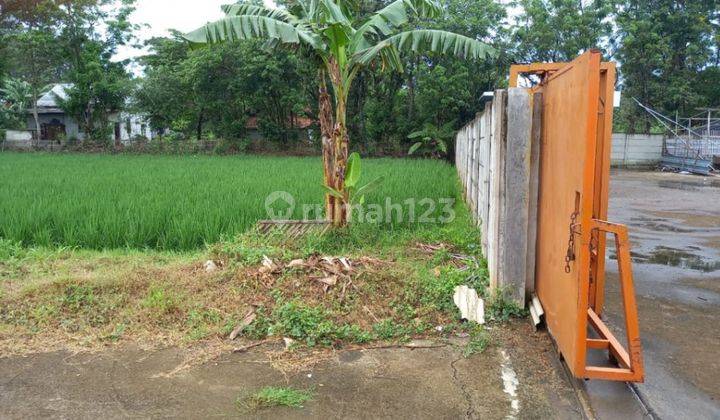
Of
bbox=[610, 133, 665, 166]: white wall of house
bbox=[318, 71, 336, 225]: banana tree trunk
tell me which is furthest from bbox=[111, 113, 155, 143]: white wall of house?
bbox=[318, 71, 336, 225]: banana tree trunk

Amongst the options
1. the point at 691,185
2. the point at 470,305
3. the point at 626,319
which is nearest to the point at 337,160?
the point at 470,305

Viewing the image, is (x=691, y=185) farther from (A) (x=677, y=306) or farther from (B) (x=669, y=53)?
(B) (x=669, y=53)

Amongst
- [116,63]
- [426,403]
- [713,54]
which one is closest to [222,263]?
[426,403]

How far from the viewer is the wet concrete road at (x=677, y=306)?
9.68ft

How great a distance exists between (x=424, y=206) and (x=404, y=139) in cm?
1928

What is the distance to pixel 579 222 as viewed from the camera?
2822 millimetres

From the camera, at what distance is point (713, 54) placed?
28.9 meters

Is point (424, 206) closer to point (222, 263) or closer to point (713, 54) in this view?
point (222, 263)

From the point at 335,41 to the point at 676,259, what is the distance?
4602mm

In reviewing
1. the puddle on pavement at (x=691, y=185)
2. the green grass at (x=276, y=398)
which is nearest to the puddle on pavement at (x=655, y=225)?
the green grass at (x=276, y=398)

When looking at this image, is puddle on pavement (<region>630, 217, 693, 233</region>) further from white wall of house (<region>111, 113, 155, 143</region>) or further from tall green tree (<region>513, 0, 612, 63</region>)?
white wall of house (<region>111, 113, 155, 143</region>)

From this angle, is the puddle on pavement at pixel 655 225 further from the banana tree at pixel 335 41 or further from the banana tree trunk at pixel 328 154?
the banana tree trunk at pixel 328 154

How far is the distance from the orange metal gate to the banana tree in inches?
114

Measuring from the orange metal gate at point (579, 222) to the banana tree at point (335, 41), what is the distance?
289 centimetres
